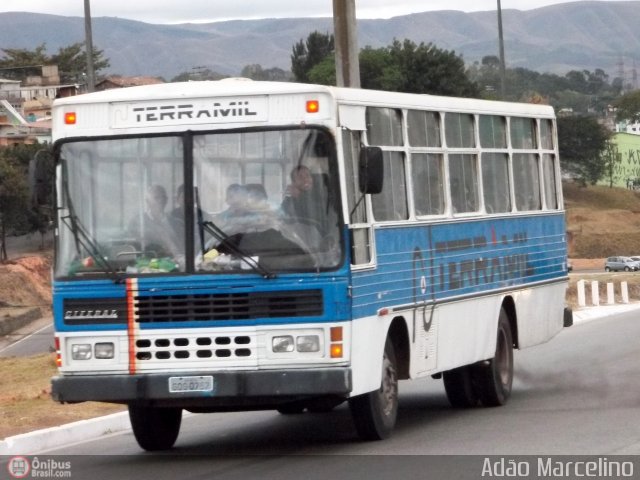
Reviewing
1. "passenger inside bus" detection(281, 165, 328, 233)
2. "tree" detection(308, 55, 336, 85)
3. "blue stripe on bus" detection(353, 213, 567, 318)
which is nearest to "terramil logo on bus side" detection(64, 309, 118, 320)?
"passenger inside bus" detection(281, 165, 328, 233)

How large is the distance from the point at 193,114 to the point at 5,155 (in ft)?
257

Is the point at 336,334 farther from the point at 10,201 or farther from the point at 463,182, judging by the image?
the point at 10,201

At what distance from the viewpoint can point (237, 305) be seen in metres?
11.2

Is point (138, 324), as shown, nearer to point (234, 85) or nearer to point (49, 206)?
point (49, 206)

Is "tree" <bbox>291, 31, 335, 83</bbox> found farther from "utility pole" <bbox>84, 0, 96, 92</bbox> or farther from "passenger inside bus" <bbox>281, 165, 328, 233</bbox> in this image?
"passenger inside bus" <bbox>281, 165, 328, 233</bbox>

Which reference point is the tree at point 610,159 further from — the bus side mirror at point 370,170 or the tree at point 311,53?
the bus side mirror at point 370,170

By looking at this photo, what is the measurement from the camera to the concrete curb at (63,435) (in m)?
12.7

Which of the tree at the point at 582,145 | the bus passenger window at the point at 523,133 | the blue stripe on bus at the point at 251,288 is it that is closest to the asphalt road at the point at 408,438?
the blue stripe on bus at the point at 251,288

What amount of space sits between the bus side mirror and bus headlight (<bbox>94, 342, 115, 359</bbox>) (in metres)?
2.24

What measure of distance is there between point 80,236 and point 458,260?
3958 mm

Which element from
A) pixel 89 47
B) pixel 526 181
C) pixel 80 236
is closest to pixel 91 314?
pixel 80 236

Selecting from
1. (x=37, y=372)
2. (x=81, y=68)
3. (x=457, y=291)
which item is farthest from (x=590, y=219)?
(x=457, y=291)

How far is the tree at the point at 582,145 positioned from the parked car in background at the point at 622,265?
155ft

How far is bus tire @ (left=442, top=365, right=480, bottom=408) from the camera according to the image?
15.0m
